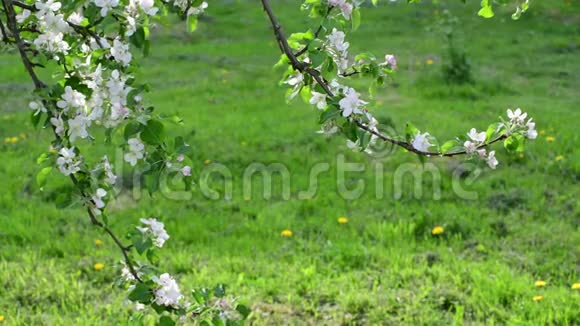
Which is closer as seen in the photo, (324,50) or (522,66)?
(324,50)

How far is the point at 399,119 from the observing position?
25.3ft

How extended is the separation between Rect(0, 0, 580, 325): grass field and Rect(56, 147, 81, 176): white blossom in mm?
172

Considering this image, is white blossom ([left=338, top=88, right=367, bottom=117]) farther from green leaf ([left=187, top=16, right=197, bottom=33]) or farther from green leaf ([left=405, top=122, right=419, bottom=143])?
green leaf ([left=187, top=16, right=197, bottom=33])

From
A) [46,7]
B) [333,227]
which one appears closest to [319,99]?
[46,7]

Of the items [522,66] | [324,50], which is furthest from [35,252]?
[522,66]

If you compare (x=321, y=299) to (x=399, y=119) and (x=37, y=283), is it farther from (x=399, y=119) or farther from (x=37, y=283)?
(x=399, y=119)

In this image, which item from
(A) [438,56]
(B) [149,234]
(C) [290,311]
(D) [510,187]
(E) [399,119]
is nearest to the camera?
(B) [149,234]

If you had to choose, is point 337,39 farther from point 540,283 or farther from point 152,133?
point 540,283

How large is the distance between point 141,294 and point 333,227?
3324 millimetres

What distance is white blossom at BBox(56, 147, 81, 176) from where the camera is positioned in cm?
181

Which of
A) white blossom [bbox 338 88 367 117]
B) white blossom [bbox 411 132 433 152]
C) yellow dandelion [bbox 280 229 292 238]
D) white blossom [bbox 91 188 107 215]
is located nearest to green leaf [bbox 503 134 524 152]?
white blossom [bbox 411 132 433 152]

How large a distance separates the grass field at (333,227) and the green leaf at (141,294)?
36 centimetres

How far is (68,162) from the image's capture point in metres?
1.83

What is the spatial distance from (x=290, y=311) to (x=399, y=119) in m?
4.26
